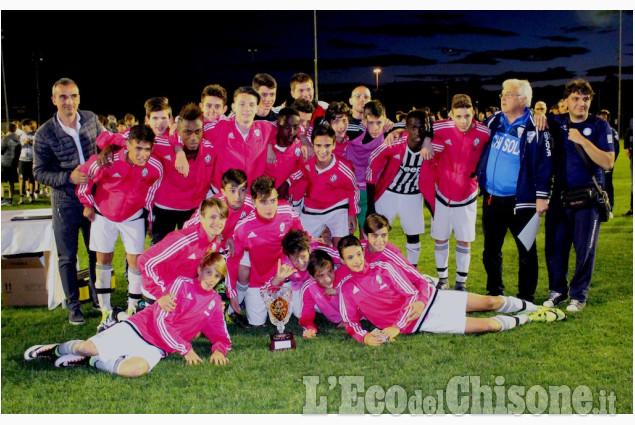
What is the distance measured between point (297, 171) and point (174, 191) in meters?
1.11

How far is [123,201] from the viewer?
15.4 feet

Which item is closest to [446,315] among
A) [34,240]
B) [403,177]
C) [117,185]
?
[403,177]

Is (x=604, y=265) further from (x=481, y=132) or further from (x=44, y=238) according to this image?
(x=44, y=238)

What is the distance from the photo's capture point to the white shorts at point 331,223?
17.5 feet

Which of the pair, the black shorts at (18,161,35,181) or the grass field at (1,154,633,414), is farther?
the black shorts at (18,161,35,181)

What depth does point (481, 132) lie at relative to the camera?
5.27 metres

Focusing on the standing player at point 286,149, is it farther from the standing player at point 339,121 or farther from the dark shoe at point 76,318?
the dark shoe at point 76,318

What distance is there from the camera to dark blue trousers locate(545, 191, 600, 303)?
4.90 m

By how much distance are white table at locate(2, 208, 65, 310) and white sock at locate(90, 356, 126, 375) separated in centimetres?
172

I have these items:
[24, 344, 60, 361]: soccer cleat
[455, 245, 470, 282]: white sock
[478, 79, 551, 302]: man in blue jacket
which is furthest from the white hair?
[24, 344, 60, 361]: soccer cleat

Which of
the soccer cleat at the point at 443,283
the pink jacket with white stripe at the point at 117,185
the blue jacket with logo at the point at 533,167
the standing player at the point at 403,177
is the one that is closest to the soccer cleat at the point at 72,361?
the pink jacket with white stripe at the point at 117,185

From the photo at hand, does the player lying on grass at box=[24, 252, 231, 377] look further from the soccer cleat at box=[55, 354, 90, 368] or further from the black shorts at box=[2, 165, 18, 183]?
the black shorts at box=[2, 165, 18, 183]

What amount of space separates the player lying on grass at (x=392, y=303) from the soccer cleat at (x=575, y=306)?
2.68ft

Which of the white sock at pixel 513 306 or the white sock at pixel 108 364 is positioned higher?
the white sock at pixel 513 306
